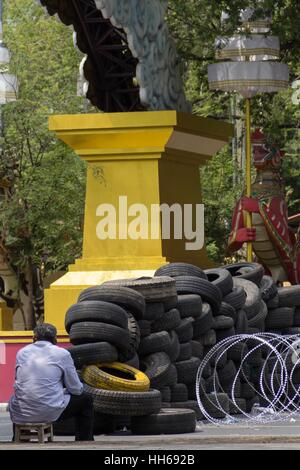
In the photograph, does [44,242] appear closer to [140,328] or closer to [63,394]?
[140,328]

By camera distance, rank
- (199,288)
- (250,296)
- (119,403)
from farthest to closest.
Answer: (250,296) → (199,288) → (119,403)

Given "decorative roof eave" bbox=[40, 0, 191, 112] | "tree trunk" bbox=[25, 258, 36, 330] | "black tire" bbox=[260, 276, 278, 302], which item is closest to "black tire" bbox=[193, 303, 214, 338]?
"black tire" bbox=[260, 276, 278, 302]

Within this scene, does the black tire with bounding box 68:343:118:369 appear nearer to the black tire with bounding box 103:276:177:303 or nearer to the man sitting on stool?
the black tire with bounding box 103:276:177:303

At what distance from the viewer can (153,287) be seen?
2117cm

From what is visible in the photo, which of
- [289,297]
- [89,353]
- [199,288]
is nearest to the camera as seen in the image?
[89,353]

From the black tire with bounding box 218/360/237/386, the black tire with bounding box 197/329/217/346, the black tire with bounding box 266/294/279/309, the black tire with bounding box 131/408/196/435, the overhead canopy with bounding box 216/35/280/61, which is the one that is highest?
the overhead canopy with bounding box 216/35/280/61

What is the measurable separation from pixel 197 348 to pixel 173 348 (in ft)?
2.98

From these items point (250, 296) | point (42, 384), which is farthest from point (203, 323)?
point (42, 384)

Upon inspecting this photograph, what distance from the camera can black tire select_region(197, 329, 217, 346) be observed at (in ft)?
73.8

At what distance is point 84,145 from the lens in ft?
87.6

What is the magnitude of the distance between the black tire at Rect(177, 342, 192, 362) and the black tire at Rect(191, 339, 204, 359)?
0.41 ft

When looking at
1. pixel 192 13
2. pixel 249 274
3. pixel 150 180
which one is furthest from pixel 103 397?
→ pixel 192 13

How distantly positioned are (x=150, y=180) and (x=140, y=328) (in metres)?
5.91

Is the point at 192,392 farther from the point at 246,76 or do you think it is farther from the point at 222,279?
the point at 246,76
